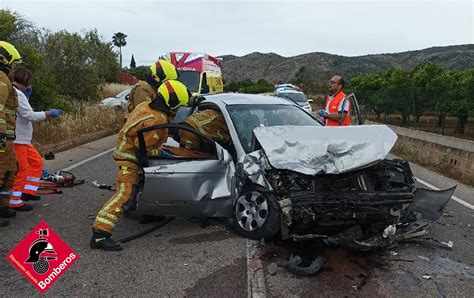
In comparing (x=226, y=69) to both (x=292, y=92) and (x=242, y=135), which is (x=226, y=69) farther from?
(x=242, y=135)

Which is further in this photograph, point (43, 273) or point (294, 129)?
point (294, 129)

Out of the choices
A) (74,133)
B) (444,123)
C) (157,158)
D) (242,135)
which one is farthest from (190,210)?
(444,123)

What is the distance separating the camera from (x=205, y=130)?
5496 millimetres

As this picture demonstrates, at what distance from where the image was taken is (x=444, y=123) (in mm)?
16141

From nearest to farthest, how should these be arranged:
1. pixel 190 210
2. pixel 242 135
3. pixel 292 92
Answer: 1. pixel 190 210
2. pixel 242 135
3. pixel 292 92

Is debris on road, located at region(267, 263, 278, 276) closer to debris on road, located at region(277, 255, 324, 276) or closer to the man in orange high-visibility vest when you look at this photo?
debris on road, located at region(277, 255, 324, 276)

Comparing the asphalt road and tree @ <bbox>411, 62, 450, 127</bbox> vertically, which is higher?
tree @ <bbox>411, 62, 450, 127</bbox>

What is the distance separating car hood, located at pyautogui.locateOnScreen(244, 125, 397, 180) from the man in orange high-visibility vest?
7.60 feet

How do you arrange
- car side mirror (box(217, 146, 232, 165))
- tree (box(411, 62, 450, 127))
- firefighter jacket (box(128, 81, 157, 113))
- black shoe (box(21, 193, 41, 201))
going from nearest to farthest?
car side mirror (box(217, 146, 232, 165)) → black shoe (box(21, 193, 41, 201)) → firefighter jacket (box(128, 81, 157, 113)) → tree (box(411, 62, 450, 127))

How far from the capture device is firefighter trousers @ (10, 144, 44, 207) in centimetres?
566

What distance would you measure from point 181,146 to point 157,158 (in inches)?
31.4

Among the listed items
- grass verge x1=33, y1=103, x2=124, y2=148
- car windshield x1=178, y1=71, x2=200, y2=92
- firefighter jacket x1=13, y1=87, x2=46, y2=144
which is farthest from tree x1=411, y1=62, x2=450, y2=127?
firefighter jacket x1=13, y1=87, x2=46, y2=144

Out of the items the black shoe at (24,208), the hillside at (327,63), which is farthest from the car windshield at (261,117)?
the hillside at (327,63)

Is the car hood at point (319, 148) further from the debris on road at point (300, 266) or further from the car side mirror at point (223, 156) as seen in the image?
the debris on road at point (300, 266)
